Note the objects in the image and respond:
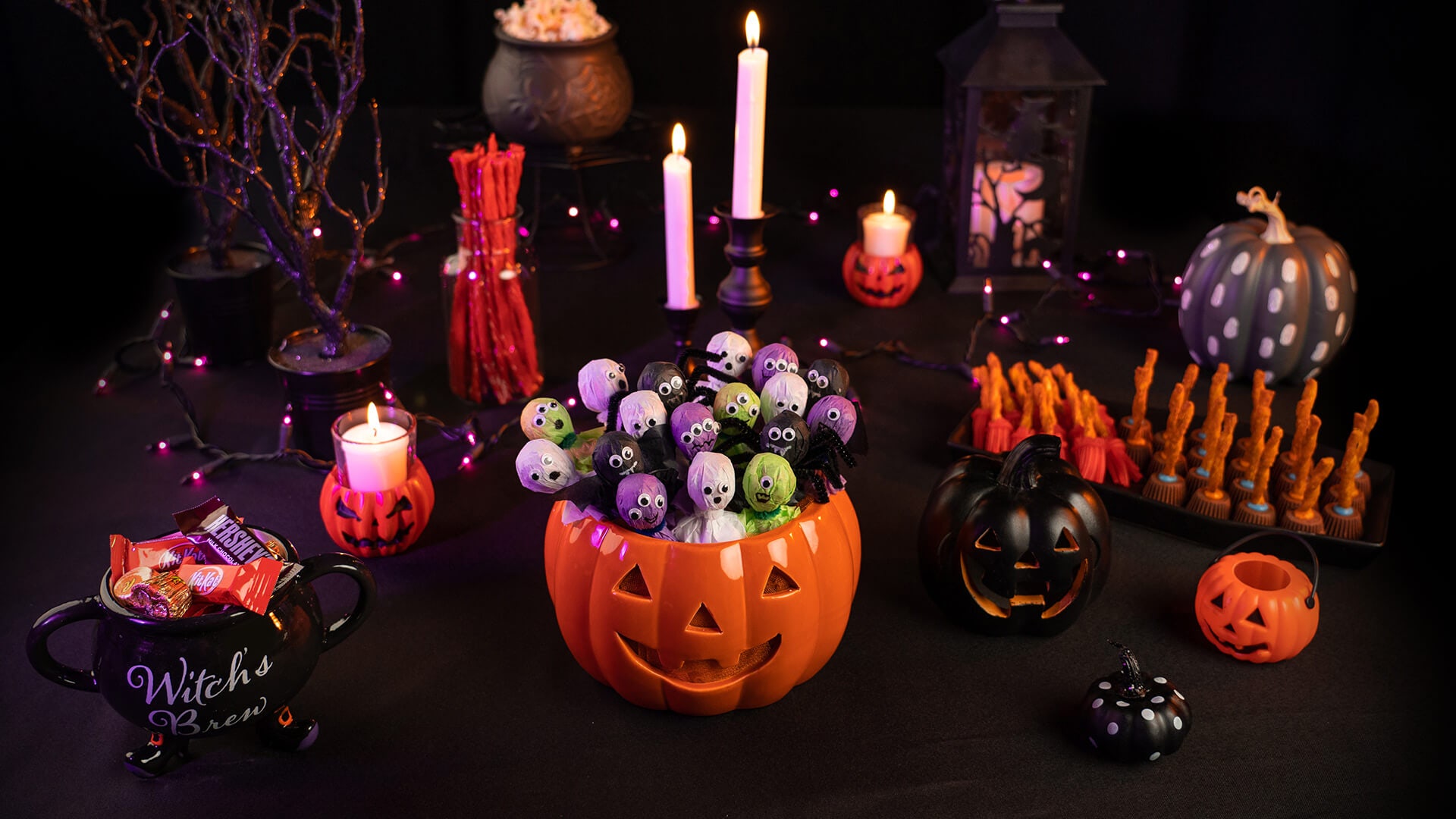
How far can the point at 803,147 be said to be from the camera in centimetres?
372

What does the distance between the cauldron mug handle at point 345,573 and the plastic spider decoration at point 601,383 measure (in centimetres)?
35

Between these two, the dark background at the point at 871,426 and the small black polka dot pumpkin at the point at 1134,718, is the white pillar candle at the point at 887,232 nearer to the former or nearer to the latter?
the dark background at the point at 871,426

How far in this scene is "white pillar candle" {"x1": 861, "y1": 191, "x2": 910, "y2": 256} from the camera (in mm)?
2979

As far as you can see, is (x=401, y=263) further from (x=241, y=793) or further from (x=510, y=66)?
(x=241, y=793)

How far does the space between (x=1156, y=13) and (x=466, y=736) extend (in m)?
2.58

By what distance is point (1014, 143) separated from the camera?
3.00 metres

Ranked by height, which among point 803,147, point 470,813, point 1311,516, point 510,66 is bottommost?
point 470,813

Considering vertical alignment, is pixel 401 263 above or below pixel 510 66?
below

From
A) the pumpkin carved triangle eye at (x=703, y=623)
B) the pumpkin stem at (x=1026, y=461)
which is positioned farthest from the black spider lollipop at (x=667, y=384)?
the pumpkin stem at (x=1026, y=461)

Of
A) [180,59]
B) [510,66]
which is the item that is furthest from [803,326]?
[180,59]

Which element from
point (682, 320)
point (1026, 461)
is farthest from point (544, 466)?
point (1026, 461)

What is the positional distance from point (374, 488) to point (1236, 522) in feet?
4.43

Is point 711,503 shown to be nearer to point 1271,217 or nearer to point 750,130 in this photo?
point 750,130

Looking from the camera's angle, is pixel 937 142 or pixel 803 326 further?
pixel 937 142
